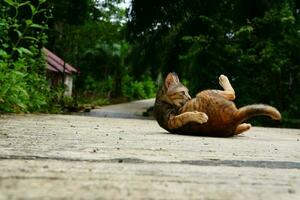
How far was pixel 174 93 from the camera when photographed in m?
4.75

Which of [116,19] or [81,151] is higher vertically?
[116,19]

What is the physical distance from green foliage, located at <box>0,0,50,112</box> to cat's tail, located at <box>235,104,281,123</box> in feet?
9.30

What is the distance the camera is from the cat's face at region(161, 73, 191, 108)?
15.5 feet

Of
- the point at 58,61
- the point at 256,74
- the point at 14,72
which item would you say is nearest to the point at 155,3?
the point at 256,74

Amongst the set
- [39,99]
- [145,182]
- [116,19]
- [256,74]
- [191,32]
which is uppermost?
[116,19]

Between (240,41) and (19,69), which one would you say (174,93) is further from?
(240,41)

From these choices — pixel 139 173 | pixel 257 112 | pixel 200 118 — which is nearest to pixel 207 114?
pixel 200 118

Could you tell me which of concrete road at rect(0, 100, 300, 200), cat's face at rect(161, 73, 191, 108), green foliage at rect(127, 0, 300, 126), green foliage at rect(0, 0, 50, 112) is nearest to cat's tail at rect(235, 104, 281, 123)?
cat's face at rect(161, 73, 191, 108)

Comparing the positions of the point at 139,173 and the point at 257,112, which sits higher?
the point at 257,112

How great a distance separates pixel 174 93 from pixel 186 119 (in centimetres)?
45

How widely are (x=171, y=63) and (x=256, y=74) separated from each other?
4427 millimetres

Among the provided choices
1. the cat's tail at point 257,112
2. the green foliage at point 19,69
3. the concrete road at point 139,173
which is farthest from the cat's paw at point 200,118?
the green foliage at point 19,69

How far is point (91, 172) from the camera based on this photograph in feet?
5.80

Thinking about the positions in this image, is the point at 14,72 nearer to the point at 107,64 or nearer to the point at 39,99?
the point at 39,99
